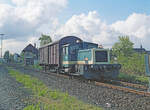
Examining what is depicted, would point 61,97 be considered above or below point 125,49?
below

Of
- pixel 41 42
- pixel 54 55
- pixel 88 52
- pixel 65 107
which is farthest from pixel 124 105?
pixel 41 42

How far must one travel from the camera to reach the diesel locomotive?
40.3 ft

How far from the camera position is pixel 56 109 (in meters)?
5.39

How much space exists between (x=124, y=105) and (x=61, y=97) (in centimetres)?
253

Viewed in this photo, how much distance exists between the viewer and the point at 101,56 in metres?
13.0

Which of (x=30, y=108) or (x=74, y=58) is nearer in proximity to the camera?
(x=30, y=108)

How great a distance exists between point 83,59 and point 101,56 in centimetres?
142

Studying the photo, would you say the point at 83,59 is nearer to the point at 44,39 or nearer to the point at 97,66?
the point at 97,66

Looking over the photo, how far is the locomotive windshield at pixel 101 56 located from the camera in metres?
12.8

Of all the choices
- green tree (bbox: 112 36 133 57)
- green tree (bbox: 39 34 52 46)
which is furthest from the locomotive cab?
green tree (bbox: 39 34 52 46)

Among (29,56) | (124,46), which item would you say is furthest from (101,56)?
(29,56)

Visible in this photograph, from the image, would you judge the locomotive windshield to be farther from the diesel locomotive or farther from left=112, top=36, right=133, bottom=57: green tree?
left=112, top=36, right=133, bottom=57: green tree

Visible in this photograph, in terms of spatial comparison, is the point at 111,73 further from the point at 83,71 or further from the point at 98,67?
the point at 83,71

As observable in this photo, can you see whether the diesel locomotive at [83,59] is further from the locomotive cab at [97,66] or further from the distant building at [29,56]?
the distant building at [29,56]
